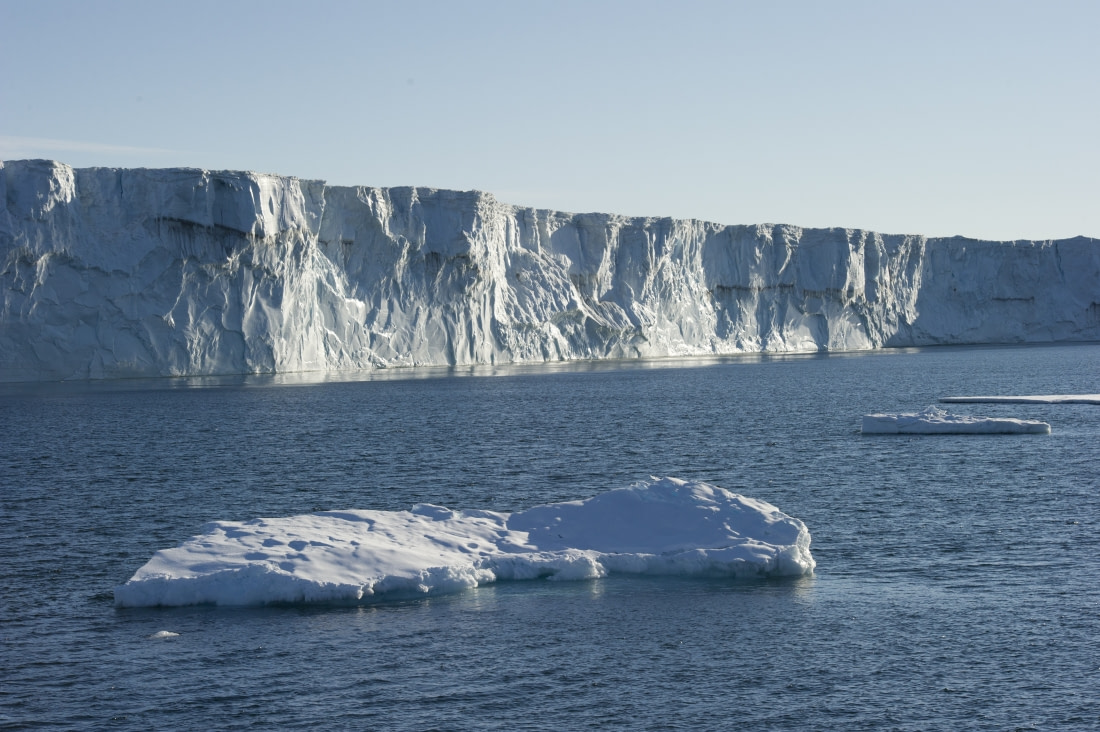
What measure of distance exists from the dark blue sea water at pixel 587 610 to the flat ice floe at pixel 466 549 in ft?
0.84

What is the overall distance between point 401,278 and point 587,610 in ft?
163

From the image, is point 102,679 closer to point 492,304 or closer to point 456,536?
point 456,536

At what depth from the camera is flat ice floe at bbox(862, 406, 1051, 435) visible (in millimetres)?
28328

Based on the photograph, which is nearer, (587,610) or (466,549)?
(587,610)

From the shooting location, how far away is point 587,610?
1181cm

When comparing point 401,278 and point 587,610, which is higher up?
point 401,278

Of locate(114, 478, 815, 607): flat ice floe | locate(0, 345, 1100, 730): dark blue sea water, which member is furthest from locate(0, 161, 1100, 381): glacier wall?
locate(114, 478, 815, 607): flat ice floe

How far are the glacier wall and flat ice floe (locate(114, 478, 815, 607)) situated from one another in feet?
129

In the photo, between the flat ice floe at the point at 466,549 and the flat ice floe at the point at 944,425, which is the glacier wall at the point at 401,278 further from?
the flat ice floe at the point at 466,549

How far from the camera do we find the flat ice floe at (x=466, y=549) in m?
12.1

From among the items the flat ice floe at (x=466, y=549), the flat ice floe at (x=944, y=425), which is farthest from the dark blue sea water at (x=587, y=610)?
the flat ice floe at (x=944, y=425)

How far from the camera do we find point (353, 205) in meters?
58.7

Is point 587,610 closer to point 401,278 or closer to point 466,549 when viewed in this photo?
point 466,549

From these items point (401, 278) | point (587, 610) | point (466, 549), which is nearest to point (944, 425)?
point (466, 549)
